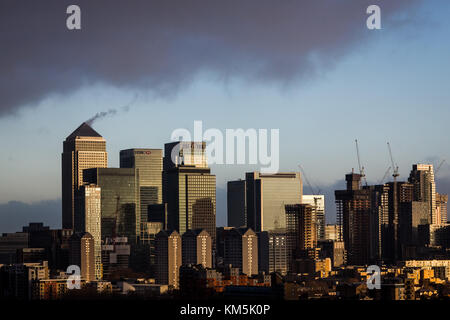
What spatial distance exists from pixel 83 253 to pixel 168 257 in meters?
17.2

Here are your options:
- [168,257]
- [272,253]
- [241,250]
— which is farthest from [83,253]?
[272,253]

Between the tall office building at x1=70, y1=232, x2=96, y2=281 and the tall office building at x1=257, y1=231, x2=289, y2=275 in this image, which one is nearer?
the tall office building at x1=70, y1=232, x2=96, y2=281

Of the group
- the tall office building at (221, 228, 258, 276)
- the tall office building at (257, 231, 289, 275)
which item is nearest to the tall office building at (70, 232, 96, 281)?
the tall office building at (221, 228, 258, 276)

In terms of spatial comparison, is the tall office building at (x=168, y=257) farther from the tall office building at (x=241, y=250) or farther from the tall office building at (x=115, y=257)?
the tall office building at (x=241, y=250)

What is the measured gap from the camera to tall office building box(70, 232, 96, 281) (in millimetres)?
174375

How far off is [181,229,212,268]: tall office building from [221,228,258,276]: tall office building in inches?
145

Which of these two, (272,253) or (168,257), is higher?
(168,257)

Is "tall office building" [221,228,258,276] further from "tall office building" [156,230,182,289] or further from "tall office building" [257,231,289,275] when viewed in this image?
"tall office building" [156,230,182,289]

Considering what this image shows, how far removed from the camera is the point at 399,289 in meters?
118

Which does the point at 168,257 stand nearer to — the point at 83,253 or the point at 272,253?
the point at 83,253

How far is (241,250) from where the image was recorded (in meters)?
183

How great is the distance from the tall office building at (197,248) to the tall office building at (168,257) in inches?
55.3

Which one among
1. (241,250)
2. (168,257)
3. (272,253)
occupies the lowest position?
(272,253)
